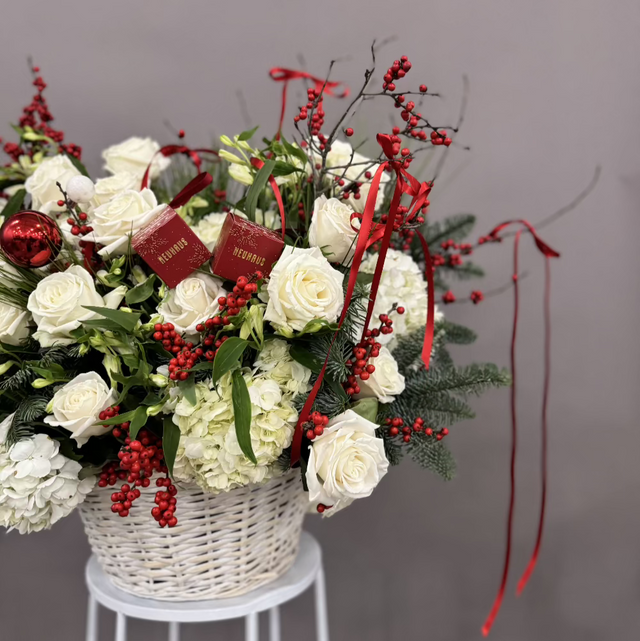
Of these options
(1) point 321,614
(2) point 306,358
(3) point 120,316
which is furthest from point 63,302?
(1) point 321,614

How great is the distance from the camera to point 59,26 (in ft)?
4.06

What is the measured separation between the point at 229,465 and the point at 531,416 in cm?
84

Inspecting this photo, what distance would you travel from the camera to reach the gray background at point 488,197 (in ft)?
4.09

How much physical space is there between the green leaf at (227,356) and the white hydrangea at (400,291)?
0.72 feet

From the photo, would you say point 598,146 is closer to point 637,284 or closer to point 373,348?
point 637,284

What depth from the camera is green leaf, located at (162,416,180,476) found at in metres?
0.67

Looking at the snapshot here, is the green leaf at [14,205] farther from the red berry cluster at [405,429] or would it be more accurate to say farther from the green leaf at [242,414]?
the red berry cluster at [405,429]

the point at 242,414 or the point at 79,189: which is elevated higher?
the point at 79,189

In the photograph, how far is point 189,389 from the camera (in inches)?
26.5

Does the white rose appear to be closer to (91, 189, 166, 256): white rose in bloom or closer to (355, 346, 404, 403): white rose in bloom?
(91, 189, 166, 256): white rose in bloom

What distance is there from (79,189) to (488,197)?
0.85m

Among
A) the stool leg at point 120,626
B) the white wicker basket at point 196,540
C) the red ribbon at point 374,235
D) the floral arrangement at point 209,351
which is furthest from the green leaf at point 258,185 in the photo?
the stool leg at point 120,626

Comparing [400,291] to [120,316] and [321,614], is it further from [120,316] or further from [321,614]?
[321,614]

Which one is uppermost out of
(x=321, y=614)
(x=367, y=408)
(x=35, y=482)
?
(x=367, y=408)
